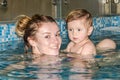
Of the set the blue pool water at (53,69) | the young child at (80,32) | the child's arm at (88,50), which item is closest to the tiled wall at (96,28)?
the young child at (80,32)

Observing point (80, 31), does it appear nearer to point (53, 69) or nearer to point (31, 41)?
point (31, 41)

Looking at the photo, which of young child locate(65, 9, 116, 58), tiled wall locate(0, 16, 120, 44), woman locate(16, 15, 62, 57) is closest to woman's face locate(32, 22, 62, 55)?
woman locate(16, 15, 62, 57)

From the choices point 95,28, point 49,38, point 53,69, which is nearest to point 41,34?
point 49,38

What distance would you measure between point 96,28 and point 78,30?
2917 mm

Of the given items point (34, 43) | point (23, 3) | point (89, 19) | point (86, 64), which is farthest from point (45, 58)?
point (23, 3)

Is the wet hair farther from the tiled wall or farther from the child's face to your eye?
the tiled wall

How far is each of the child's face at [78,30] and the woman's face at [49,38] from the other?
1.74 ft

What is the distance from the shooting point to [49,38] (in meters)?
2.86

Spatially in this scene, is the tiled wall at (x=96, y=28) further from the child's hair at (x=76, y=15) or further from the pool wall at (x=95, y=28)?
the child's hair at (x=76, y=15)

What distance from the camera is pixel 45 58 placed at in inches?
115

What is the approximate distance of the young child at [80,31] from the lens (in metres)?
3.40

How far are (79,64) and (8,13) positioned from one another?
324 cm

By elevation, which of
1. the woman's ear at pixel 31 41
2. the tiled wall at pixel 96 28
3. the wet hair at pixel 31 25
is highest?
the wet hair at pixel 31 25

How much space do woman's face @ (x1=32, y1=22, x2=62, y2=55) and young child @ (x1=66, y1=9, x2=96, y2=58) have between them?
1.76 feet
